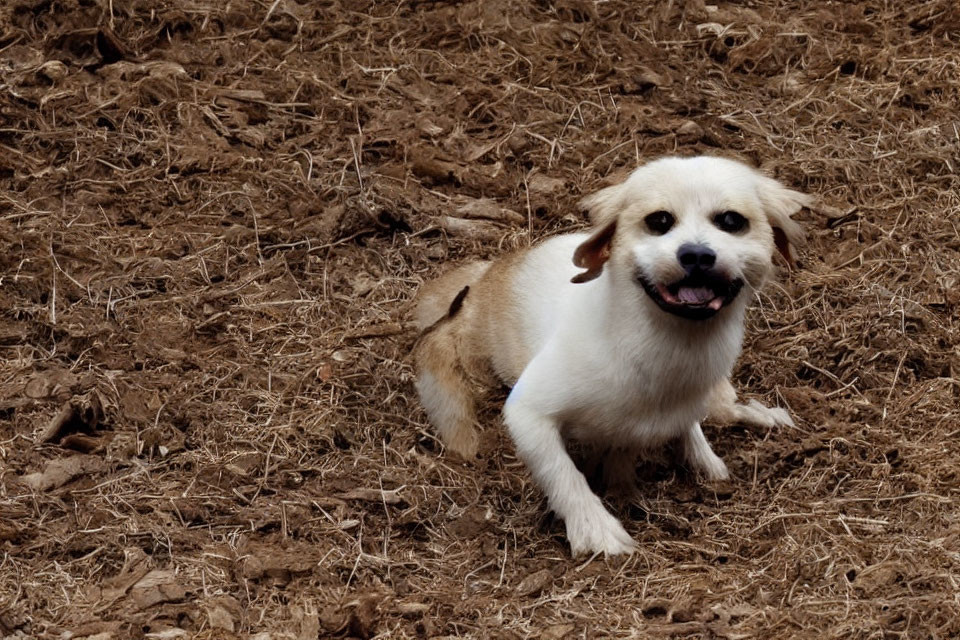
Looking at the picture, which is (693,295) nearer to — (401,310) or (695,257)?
(695,257)

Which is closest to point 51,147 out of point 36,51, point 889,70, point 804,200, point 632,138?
point 36,51

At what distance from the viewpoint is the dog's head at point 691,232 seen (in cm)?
471

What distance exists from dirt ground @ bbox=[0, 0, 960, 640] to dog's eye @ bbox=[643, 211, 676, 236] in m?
1.20

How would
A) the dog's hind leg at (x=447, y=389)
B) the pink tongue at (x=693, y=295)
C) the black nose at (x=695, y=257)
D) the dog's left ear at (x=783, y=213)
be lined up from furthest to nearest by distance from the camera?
the dog's hind leg at (x=447, y=389) < the dog's left ear at (x=783, y=213) < the pink tongue at (x=693, y=295) < the black nose at (x=695, y=257)

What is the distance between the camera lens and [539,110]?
7.80 meters

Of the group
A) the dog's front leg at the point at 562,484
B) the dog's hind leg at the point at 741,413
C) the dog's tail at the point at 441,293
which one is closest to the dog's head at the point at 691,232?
the dog's front leg at the point at 562,484

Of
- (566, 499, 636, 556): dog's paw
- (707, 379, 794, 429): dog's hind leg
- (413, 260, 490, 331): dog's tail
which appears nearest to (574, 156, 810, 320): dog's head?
(566, 499, 636, 556): dog's paw

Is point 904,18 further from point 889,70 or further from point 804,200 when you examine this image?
point 804,200

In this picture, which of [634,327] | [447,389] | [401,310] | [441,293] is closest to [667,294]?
[634,327]

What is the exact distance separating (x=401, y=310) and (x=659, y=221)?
1.99 meters

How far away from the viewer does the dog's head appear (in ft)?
15.5

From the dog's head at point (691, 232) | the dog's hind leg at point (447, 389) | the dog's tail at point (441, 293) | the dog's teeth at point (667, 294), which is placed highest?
the dog's head at point (691, 232)

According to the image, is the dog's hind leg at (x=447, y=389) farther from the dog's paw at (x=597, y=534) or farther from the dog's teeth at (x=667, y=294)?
the dog's teeth at (x=667, y=294)

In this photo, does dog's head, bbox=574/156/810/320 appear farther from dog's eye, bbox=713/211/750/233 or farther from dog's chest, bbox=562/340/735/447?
dog's chest, bbox=562/340/735/447
